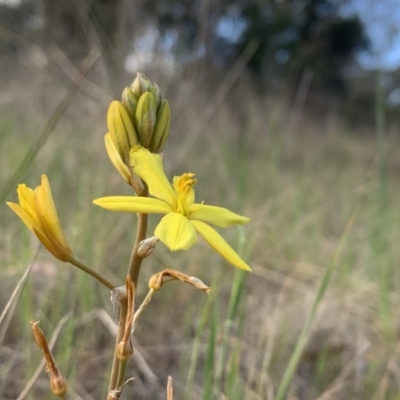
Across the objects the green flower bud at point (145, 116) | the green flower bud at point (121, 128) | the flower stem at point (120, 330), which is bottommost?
the flower stem at point (120, 330)

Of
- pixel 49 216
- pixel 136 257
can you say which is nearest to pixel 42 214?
pixel 49 216

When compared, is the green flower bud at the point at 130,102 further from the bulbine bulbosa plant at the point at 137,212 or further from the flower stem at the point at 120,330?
the flower stem at the point at 120,330

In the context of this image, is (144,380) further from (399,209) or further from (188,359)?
(399,209)

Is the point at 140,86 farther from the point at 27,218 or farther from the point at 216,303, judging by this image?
the point at 216,303

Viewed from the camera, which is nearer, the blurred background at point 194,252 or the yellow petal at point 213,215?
the yellow petal at point 213,215

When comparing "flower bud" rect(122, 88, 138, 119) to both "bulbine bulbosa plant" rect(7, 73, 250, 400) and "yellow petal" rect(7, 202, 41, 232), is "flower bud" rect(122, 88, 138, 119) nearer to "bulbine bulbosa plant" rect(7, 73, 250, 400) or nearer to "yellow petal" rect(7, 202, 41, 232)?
"bulbine bulbosa plant" rect(7, 73, 250, 400)

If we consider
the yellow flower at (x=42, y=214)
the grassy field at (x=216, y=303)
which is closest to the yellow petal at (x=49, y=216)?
the yellow flower at (x=42, y=214)

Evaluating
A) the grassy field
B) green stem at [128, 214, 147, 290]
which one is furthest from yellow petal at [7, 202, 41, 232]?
the grassy field

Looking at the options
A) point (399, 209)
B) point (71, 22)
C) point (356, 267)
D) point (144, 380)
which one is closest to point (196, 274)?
point (144, 380)
